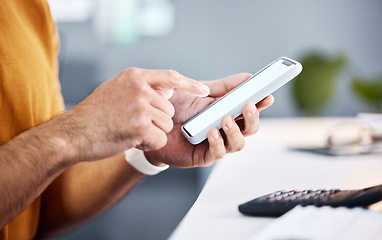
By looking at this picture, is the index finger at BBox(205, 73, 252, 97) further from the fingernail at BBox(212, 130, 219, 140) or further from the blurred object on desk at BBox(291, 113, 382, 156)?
the blurred object on desk at BBox(291, 113, 382, 156)

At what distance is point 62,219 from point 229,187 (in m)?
0.36

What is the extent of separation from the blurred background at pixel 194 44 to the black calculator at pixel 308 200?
65.2 inches

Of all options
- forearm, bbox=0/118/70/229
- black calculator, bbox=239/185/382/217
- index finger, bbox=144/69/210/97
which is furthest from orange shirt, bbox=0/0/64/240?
black calculator, bbox=239/185/382/217

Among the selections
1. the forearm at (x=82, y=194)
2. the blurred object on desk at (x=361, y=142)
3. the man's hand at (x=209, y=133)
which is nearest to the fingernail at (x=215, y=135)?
the man's hand at (x=209, y=133)

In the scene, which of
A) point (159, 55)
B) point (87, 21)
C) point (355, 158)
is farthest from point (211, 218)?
point (87, 21)

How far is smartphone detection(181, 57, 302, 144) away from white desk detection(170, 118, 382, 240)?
0.10m

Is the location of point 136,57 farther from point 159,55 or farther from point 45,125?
point 45,125

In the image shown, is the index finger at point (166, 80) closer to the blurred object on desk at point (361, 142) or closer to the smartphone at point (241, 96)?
the smartphone at point (241, 96)

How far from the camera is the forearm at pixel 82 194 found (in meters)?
0.82

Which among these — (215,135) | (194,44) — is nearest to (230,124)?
(215,135)

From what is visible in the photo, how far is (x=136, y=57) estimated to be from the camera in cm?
275

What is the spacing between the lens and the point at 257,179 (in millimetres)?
735

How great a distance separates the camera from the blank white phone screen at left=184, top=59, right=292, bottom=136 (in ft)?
1.94

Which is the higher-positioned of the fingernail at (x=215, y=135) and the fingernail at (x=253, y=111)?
the fingernail at (x=253, y=111)
